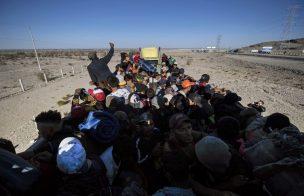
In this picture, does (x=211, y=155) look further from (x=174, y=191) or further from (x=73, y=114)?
(x=73, y=114)

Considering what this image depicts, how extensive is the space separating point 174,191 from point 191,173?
0.26 meters

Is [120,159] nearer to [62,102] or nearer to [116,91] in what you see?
[116,91]

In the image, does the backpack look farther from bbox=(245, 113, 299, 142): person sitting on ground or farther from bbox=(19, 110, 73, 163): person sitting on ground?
bbox=(245, 113, 299, 142): person sitting on ground

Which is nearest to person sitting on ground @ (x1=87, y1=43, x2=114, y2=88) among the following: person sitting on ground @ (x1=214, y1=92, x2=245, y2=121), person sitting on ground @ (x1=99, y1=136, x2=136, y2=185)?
person sitting on ground @ (x1=214, y1=92, x2=245, y2=121)

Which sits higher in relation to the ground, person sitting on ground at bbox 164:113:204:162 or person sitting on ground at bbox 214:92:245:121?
person sitting on ground at bbox 164:113:204:162

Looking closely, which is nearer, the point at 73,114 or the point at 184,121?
the point at 184,121

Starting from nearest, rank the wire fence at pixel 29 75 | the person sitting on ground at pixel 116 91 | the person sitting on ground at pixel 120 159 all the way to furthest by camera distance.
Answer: the person sitting on ground at pixel 120 159
the person sitting on ground at pixel 116 91
the wire fence at pixel 29 75

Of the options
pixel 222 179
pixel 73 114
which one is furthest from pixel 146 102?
pixel 222 179

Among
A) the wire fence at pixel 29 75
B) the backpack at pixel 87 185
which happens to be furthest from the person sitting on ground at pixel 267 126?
the wire fence at pixel 29 75

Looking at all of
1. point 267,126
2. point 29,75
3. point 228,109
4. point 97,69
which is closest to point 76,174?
point 267,126

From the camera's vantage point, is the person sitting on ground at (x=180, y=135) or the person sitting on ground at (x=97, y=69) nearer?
the person sitting on ground at (x=180, y=135)

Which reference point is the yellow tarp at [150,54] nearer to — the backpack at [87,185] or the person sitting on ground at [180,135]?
the person sitting on ground at [180,135]

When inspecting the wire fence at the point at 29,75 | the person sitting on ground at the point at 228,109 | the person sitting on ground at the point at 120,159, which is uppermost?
the person sitting on ground at the point at 120,159

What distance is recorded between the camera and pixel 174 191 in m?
2.10
